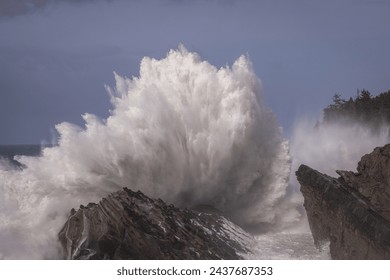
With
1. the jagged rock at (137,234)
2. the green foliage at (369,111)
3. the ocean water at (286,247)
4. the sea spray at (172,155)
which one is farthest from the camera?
the green foliage at (369,111)

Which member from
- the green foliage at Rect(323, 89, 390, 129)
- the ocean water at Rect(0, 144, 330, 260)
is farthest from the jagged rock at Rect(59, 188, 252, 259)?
the green foliage at Rect(323, 89, 390, 129)

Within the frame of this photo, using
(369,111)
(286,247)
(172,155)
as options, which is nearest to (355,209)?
(286,247)

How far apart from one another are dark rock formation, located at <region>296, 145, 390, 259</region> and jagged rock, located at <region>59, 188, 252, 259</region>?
267cm

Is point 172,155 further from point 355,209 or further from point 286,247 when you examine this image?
point 355,209

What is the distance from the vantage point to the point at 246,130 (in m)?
21.4

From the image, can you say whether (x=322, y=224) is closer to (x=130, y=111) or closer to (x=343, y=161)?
(x=130, y=111)

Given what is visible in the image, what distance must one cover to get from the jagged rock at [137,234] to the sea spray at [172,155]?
2.74m

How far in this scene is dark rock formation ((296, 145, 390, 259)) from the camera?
13141 millimetres

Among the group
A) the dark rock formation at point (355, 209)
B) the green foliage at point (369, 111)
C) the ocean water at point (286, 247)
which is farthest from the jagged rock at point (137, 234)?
the green foliage at point (369, 111)

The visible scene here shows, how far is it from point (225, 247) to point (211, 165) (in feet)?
19.3

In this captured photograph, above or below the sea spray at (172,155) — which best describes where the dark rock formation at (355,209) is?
below

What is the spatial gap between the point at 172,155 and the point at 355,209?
25.9 ft

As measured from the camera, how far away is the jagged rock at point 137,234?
42.0 ft

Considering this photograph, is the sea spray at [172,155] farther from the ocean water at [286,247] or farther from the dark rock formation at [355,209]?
the dark rock formation at [355,209]
